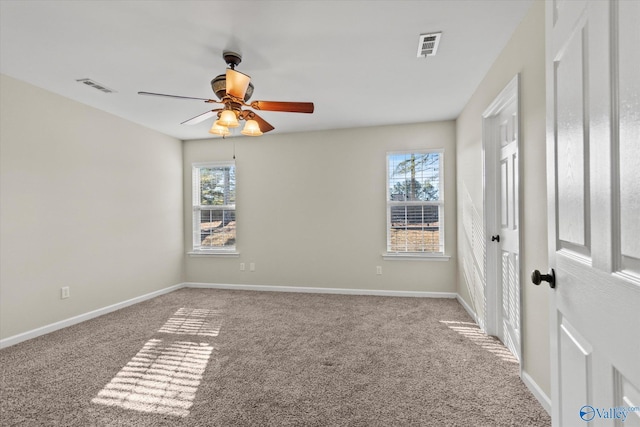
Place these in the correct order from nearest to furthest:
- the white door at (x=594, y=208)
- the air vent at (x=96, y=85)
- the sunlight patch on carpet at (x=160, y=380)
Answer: the white door at (x=594, y=208), the sunlight patch on carpet at (x=160, y=380), the air vent at (x=96, y=85)

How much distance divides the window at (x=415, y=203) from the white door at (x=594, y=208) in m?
3.56

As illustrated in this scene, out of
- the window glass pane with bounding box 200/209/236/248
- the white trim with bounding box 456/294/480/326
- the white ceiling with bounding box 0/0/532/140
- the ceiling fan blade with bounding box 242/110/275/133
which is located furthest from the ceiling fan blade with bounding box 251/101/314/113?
the window glass pane with bounding box 200/209/236/248

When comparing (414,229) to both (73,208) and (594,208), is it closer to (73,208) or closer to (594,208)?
(594,208)

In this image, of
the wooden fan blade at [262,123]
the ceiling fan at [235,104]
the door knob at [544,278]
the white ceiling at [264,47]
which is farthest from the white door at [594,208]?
the wooden fan blade at [262,123]

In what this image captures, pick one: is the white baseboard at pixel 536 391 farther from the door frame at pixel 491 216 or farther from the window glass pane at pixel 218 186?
the window glass pane at pixel 218 186

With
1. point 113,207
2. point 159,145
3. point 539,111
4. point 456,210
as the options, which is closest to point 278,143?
point 159,145

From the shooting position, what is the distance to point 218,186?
534 cm

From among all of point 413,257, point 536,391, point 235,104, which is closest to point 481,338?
point 536,391

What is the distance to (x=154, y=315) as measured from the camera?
12.5ft

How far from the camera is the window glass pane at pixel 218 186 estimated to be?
207 inches

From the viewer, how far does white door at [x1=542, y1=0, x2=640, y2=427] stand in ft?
2.06

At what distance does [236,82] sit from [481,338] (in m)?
3.07

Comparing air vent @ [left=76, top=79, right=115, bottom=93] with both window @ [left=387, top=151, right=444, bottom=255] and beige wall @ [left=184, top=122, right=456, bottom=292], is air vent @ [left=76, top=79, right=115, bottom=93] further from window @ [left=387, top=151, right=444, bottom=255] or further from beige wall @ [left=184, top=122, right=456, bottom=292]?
window @ [left=387, top=151, right=444, bottom=255]

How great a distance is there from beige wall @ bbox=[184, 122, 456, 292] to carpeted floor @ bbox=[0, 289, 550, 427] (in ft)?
3.27
